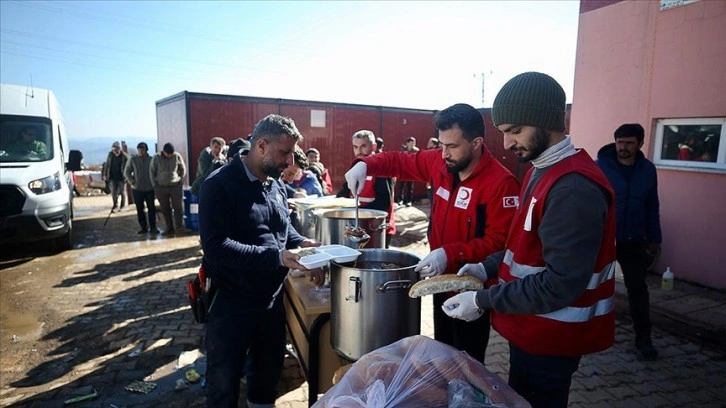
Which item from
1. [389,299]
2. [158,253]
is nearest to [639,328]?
[389,299]

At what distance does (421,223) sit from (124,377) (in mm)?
7887

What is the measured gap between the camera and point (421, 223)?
34.7 feet

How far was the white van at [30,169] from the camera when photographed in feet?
21.1

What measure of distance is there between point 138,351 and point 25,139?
5218 millimetres

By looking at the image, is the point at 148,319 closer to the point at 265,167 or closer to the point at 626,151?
the point at 265,167

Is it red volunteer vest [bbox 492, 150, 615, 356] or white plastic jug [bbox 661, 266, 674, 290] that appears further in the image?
white plastic jug [bbox 661, 266, 674, 290]

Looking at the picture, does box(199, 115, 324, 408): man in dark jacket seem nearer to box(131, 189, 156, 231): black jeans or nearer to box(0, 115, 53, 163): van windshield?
box(0, 115, 53, 163): van windshield

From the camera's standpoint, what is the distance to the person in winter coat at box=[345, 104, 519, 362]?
2.28m

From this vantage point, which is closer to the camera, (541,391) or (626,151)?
(541,391)

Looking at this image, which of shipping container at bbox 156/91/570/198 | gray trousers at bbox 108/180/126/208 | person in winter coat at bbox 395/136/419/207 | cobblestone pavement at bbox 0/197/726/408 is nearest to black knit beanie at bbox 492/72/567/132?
cobblestone pavement at bbox 0/197/726/408

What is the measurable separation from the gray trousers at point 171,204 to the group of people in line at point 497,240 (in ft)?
22.5

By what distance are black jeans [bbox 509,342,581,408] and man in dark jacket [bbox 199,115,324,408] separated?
1.20 metres

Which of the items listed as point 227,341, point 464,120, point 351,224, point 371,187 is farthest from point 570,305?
point 371,187

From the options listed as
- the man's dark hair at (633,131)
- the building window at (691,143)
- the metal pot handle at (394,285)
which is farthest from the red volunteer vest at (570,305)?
the building window at (691,143)
